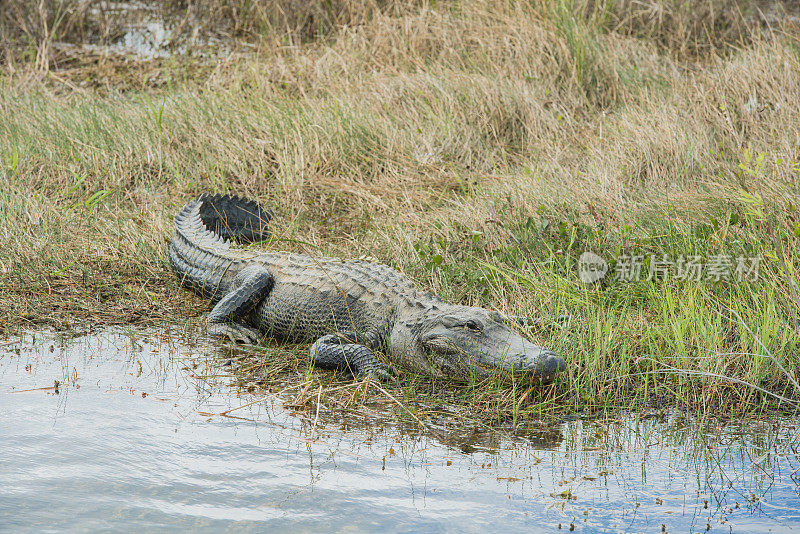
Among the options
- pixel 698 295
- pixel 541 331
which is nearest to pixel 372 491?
pixel 541 331

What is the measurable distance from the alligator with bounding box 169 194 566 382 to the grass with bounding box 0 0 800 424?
0.49ft

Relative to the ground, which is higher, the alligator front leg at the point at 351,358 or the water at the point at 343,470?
the alligator front leg at the point at 351,358

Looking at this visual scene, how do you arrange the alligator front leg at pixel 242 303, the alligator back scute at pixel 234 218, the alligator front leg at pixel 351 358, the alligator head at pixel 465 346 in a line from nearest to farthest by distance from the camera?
1. the alligator head at pixel 465 346
2. the alligator front leg at pixel 351 358
3. the alligator front leg at pixel 242 303
4. the alligator back scute at pixel 234 218

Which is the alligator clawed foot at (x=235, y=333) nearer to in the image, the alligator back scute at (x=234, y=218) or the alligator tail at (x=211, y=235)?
the alligator tail at (x=211, y=235)

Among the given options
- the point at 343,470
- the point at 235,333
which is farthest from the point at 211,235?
the point at 343,470

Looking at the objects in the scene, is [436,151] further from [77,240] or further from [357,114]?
[77,240]

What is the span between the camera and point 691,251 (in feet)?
15.2

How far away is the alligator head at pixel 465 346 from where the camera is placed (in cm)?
353

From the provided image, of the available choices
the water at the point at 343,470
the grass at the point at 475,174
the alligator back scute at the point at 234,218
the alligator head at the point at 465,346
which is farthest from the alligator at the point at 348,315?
the water at the point at 343,470

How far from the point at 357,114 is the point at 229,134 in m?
1.23

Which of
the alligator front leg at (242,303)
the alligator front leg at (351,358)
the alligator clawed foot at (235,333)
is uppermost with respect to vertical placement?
the alligator front leg at (242,303)

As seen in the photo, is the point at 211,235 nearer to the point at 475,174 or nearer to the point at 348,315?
the point at 348,315

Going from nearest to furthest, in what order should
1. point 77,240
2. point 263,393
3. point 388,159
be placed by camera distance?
point 263,393
point 77,240
point 388,159

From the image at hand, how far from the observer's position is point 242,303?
4594 millimetres
